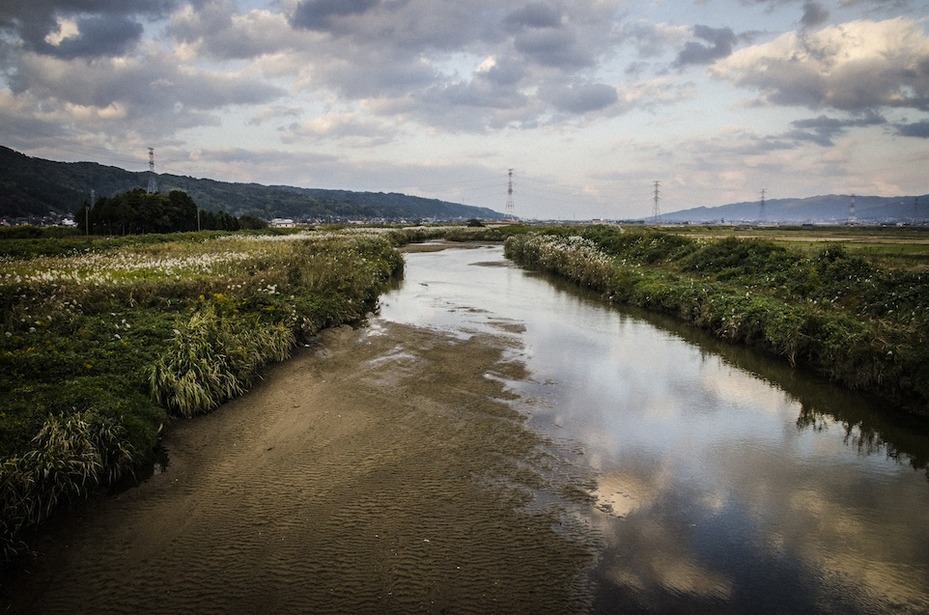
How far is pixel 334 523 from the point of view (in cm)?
637

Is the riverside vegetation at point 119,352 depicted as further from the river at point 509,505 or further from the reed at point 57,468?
the river at point 509,505

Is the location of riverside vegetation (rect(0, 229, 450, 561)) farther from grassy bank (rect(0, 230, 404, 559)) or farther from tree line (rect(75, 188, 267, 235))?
tree line (rect(75, 188, 267, 235))

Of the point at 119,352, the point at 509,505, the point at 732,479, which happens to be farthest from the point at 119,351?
the point at 732,479

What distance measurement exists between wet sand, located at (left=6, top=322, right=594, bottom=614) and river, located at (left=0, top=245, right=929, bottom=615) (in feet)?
0.09

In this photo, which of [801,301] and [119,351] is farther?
[801,301]

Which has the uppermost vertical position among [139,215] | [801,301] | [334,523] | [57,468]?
[139,215]

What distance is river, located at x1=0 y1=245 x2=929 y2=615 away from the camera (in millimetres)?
5242

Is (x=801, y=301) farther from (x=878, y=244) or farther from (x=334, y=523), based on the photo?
(x=878, y=244)

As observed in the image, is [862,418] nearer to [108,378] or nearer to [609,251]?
[108,378]

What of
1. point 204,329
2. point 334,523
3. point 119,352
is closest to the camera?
point 334,523

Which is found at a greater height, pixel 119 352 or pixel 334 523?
pixel 119 352

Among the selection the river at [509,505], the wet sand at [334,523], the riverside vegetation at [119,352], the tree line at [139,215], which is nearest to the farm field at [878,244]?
the river at [509,505]

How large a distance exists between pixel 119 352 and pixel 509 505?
306 inches

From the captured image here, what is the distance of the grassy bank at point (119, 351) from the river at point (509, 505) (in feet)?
1.75
